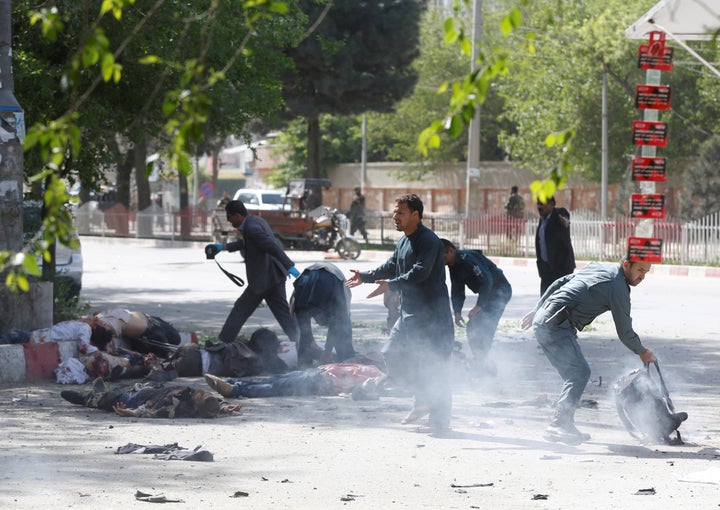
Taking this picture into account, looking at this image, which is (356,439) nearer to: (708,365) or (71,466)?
(71,466)

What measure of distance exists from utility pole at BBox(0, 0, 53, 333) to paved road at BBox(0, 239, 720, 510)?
1357mm

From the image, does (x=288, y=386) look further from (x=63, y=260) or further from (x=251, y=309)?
(x=63, y=260)

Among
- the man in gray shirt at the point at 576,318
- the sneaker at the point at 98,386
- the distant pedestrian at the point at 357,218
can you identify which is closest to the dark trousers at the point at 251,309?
the sneaker at the point at 98,386

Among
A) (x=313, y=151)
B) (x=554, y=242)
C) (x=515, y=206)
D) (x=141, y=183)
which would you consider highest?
(x=313, y=151)

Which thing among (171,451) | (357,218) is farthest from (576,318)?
(357,218)

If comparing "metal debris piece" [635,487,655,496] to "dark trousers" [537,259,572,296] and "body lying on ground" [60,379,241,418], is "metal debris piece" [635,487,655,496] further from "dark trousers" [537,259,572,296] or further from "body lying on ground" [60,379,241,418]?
"dark trousers" [537,259,572,296]

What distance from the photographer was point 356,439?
308 inches

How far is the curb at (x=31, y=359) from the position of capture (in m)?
10.4

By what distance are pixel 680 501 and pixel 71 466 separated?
10.8 ft

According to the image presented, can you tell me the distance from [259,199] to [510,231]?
433 inches

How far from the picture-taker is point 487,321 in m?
10.5

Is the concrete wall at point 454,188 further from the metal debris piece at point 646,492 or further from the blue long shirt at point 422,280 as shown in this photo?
the metal debris piece at point 646,492

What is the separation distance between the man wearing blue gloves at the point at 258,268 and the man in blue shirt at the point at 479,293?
5.06 feet

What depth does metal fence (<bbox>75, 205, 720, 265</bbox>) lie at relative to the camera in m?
26.1
